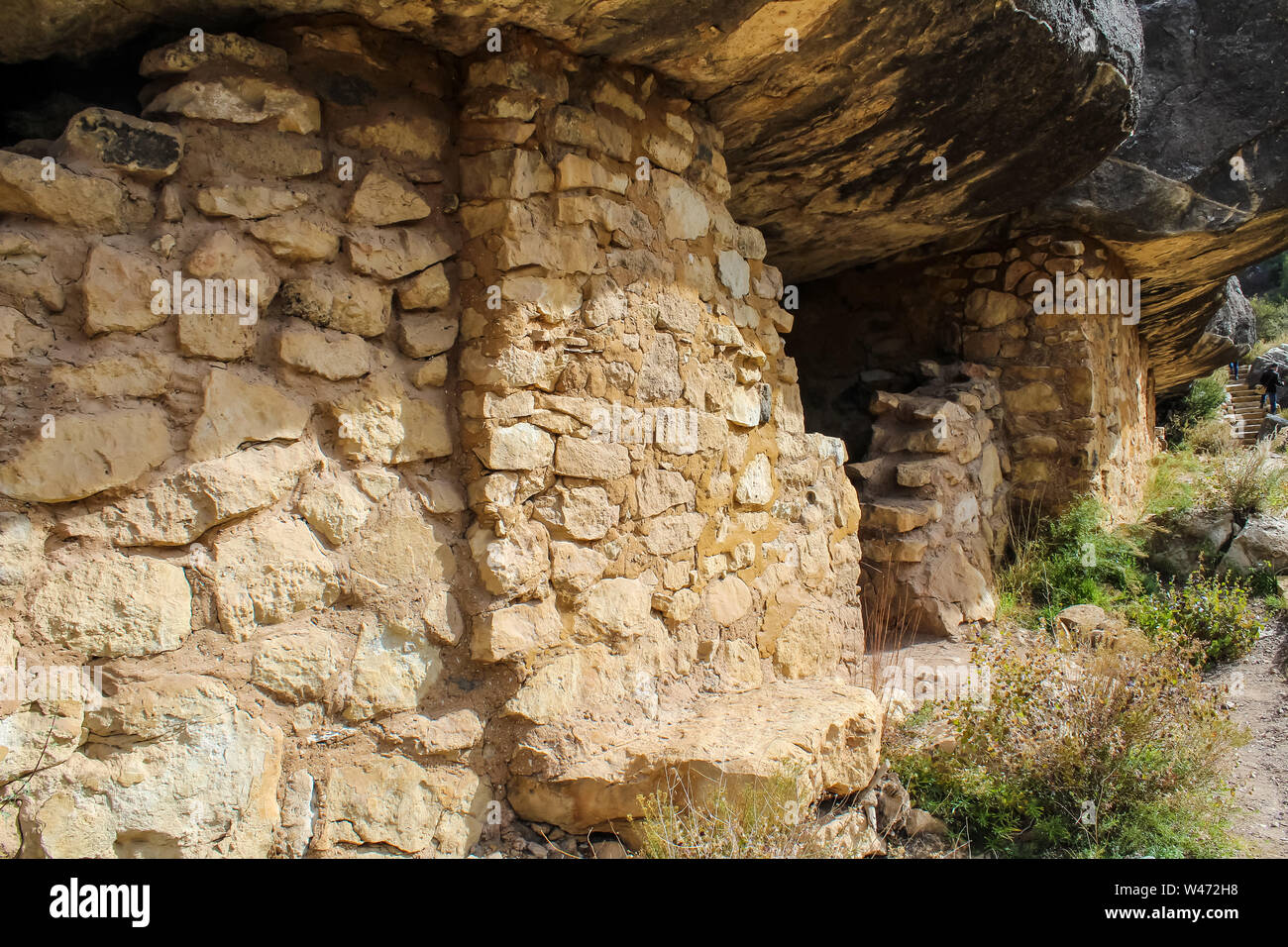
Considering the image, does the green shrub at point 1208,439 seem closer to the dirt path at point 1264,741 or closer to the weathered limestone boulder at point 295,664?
the dirt path at point 1264,741

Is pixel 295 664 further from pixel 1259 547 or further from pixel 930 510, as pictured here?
pixel 1259 547

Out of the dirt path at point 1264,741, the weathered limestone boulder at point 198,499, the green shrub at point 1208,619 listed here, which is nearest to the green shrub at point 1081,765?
the dirt path at point 1264,741

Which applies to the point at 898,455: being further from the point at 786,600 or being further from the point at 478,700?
the point at 478,700

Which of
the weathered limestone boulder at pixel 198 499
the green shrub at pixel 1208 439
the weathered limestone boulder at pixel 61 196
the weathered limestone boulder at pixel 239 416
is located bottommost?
the weathered limestone boulder at pixel 198 499

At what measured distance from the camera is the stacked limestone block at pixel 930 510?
4715mm

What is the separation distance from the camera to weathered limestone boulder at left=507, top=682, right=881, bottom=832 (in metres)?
2.37

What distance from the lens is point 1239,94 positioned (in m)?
4.96

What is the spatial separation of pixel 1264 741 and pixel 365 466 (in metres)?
3.68

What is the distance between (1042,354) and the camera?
5.62m

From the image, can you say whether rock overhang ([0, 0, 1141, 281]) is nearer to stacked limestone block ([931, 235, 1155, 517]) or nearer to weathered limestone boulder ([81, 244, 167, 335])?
weathered limestone boulder ([81, 244, 167, 335])

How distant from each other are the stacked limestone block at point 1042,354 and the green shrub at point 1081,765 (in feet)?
8.38

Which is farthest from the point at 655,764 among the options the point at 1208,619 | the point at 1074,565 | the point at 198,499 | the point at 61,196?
the point at 1074,565

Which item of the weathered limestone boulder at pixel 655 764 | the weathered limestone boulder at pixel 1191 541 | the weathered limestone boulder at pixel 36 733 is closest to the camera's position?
the weathered limestone boulder at pixel 36 733
